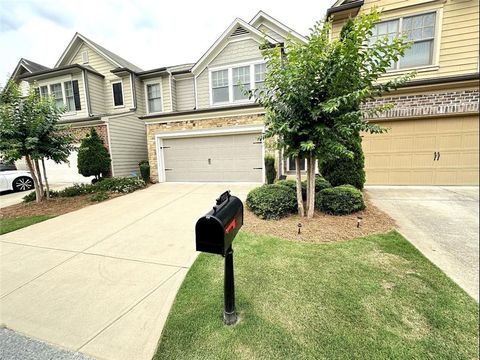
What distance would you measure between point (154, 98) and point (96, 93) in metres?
3.11

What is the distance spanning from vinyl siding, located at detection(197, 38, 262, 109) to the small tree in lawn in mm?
4985

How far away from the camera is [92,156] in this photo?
32.9 feet

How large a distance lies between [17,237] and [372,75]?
760 centimetres

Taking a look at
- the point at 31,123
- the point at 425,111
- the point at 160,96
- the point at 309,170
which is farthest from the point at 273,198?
the point at 160,96

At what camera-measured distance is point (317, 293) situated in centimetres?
274

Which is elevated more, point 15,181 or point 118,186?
point 15,181

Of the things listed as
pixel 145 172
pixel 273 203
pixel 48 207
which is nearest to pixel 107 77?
pixel 145 172

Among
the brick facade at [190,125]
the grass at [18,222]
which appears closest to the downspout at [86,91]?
the brick facade at [190,125]

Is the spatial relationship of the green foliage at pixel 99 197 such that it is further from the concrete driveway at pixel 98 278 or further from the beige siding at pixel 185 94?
the beige siding at pixel 185 94

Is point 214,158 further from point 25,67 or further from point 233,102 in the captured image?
point 25,67

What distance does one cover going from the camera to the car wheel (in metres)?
10.3

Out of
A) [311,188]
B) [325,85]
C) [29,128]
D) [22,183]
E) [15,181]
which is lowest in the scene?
[22,183]

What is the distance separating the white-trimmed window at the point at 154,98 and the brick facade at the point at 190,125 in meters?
3.50

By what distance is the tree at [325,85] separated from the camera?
391cm
